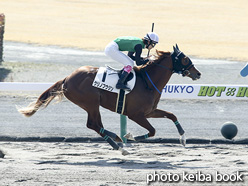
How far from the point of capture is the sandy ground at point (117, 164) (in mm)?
7443

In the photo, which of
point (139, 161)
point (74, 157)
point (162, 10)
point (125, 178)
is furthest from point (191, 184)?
point (162, 10)

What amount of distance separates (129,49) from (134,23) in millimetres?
26855

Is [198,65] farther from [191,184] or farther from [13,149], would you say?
[191,184]

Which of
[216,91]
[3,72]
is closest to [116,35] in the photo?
[3,72]

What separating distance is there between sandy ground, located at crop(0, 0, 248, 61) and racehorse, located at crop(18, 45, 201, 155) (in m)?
15.2

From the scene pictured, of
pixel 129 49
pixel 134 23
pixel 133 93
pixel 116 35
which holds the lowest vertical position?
pixel 116 35

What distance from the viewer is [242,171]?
791 cm

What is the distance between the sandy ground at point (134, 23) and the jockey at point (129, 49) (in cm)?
1540

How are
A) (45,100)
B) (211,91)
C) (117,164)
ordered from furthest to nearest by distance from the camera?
(211,91)
(45,100)
(117,164)

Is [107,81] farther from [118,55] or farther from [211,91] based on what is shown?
[211,91]

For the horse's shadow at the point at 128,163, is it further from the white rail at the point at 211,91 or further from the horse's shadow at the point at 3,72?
the horse's shadow at the point at 3,72

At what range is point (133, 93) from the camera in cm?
973

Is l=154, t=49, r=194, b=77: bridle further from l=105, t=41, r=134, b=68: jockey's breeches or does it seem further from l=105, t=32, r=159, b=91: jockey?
l=105, t=41, r=134, b=68: jockey's breeches

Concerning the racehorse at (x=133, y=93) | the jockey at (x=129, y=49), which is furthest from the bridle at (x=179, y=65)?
the jockey at (x=129, y=49)
